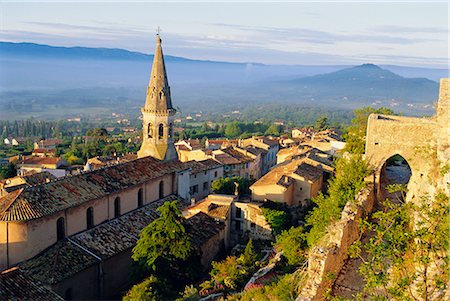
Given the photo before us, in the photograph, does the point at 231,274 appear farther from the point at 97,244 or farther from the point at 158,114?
the point at 158,114

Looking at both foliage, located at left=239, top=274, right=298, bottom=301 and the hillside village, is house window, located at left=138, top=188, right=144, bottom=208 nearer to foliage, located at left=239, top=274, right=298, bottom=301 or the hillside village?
the hillside village

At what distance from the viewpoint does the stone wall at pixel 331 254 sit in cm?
1166

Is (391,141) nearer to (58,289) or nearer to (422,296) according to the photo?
(422,296)

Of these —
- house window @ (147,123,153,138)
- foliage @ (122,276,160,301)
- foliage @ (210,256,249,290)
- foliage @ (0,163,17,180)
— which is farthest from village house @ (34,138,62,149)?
foliage @ (122,276,160,301)

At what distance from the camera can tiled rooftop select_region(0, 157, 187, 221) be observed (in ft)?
68.4

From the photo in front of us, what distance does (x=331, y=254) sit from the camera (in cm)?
1255

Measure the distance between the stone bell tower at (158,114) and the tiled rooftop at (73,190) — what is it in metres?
2.21

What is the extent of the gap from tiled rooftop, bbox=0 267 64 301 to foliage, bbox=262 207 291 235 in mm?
13761

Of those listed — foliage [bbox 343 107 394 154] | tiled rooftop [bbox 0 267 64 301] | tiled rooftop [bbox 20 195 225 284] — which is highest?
foliage [bbox 343 107 394 154]

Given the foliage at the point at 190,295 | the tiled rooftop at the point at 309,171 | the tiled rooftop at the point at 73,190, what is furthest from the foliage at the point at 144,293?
the tiled rooftop at the point at 309,171

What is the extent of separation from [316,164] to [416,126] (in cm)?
1811

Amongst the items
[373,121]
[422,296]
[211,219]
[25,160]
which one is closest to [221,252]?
[211,219]

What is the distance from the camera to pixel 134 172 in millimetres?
28375

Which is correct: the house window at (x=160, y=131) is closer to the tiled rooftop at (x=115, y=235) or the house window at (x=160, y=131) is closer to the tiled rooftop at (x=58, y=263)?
the tiled rooftop at (x=115, y=235)
